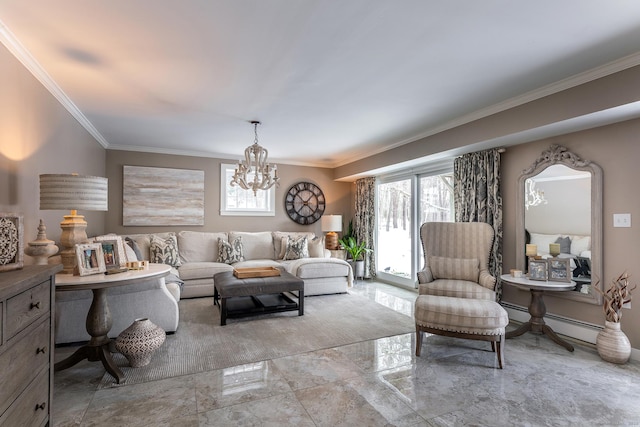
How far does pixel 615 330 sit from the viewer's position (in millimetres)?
2746

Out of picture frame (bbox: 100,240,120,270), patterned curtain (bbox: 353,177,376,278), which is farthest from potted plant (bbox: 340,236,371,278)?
picture frame (bbox: 100,240,120,270)

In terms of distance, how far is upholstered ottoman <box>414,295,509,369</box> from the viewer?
8.67 ft

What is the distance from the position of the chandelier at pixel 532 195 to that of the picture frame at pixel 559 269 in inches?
26.9

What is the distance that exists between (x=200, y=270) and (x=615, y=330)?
4.78 meters

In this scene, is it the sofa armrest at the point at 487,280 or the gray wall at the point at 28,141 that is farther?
the sofa armrest at the point at 487,280

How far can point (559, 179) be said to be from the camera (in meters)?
3.45

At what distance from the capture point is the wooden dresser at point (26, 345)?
129 cm

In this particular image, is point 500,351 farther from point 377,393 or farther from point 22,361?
point 22,361

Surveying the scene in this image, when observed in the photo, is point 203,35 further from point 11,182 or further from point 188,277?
point 188,277

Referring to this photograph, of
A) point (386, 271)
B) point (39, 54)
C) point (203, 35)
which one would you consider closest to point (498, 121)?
point (203, 35)

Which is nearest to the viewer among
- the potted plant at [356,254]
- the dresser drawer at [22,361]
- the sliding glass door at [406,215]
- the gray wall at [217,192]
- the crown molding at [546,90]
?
the dresser drawer at [22,361]

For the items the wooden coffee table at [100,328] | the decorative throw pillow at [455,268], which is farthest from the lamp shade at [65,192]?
the decorative throw pillow at [455,268]

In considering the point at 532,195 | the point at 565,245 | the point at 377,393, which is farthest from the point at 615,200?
the point at 377,393

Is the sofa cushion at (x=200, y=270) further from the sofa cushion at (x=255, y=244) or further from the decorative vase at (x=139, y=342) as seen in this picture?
the decorative vase at (x=139, y=342)
